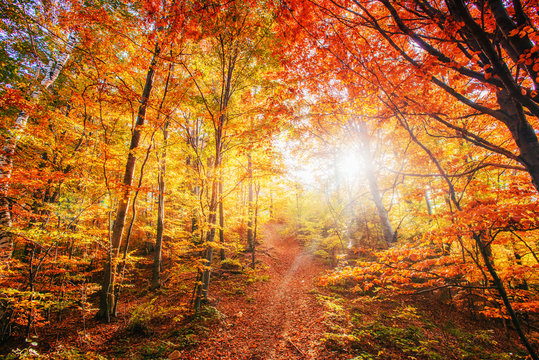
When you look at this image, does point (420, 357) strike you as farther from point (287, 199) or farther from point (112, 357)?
point (287, 199)

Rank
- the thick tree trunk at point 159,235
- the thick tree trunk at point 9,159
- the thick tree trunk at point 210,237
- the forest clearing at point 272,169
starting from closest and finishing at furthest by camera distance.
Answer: the forest clearing at point 272,169 → the thick tree trunk at point 9,159 → the thick tree trunk at point 210,237 → the thick tree trunk at point 159,235

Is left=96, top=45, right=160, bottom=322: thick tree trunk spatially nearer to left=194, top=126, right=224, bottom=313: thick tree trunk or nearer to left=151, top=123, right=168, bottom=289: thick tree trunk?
left=151, top=123, right=168, bottom=289: thick tree trunk

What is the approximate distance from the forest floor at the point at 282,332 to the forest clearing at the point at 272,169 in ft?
0.16

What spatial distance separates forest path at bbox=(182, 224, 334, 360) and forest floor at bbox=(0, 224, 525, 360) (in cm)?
2

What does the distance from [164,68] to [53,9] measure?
16.6ft

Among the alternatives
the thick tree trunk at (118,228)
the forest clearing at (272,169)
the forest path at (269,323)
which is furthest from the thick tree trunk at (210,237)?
the thick tree trunk at (118,228)

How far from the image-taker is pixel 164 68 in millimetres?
6129

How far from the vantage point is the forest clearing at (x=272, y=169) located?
3.08 m

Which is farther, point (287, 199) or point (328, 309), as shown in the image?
point (287, 199)

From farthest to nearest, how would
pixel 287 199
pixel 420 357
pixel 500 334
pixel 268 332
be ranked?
pixel 287 199
pixel 500 334
pixel 268 332
pixel 420 357

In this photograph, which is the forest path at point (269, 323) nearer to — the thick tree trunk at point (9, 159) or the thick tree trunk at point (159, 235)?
the thick tree trunk at point (159, 235)

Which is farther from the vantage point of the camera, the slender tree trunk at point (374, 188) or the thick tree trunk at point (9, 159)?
the slender tree trunk at point (374, 188)

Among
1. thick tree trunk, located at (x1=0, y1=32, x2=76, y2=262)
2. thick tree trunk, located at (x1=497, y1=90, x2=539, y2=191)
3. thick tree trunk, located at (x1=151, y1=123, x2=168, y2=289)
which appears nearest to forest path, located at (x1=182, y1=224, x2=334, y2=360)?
thick tree trunk, located at (x1=151, y1=123, x2=168, y2=289)

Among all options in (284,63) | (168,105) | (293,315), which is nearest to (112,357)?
(293,315)
